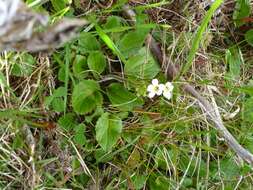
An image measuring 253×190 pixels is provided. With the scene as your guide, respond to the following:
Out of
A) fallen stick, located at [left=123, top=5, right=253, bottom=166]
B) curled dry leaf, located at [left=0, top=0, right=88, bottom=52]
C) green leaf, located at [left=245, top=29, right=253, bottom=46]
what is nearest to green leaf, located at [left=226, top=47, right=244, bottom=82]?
green leaf, located at [left=245, top=29, right=253, bottom=46]

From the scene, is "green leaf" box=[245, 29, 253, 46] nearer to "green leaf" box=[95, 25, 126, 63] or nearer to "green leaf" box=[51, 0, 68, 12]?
"green leaf" box=[95, 25, 126, 63]

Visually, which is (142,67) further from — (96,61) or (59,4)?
(59,4)

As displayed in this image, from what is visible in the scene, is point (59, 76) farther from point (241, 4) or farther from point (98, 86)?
point (241, 4)

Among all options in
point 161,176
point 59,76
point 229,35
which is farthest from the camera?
point 229,35

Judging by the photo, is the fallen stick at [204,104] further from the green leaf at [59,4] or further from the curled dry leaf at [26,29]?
the curled dry leaf at [26,29]

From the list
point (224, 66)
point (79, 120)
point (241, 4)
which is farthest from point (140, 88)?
point (241, 4)
